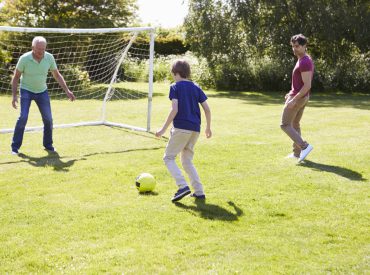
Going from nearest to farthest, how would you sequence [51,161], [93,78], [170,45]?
[51,161] → [93,78] → [170,45]

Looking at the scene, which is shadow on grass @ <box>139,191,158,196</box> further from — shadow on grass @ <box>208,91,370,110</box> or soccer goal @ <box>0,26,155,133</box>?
shadow on grass @ <box>208,91,370,110</box>

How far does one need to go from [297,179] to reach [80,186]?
2896mm

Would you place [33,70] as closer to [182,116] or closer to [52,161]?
[52,161]

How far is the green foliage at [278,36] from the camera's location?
23109 mm

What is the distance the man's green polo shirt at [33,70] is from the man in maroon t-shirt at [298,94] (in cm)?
403

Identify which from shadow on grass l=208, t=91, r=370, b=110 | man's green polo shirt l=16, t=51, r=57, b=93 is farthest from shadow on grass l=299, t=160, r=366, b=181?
shadow on grass l=208, t=91, r=370, b=110

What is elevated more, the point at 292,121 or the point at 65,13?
the point at 65,13

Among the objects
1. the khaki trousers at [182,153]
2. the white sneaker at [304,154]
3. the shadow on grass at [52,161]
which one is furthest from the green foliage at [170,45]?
the khaki trousers at [182,153]

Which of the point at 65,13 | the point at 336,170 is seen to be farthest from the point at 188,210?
the point at 65,13

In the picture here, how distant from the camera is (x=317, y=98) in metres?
21.5

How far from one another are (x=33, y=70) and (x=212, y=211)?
4.56 metres

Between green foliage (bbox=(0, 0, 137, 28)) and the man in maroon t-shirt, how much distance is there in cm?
1588

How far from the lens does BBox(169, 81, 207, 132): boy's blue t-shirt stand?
5.95 metres

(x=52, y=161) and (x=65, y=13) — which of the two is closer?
(x=52, y=161)
